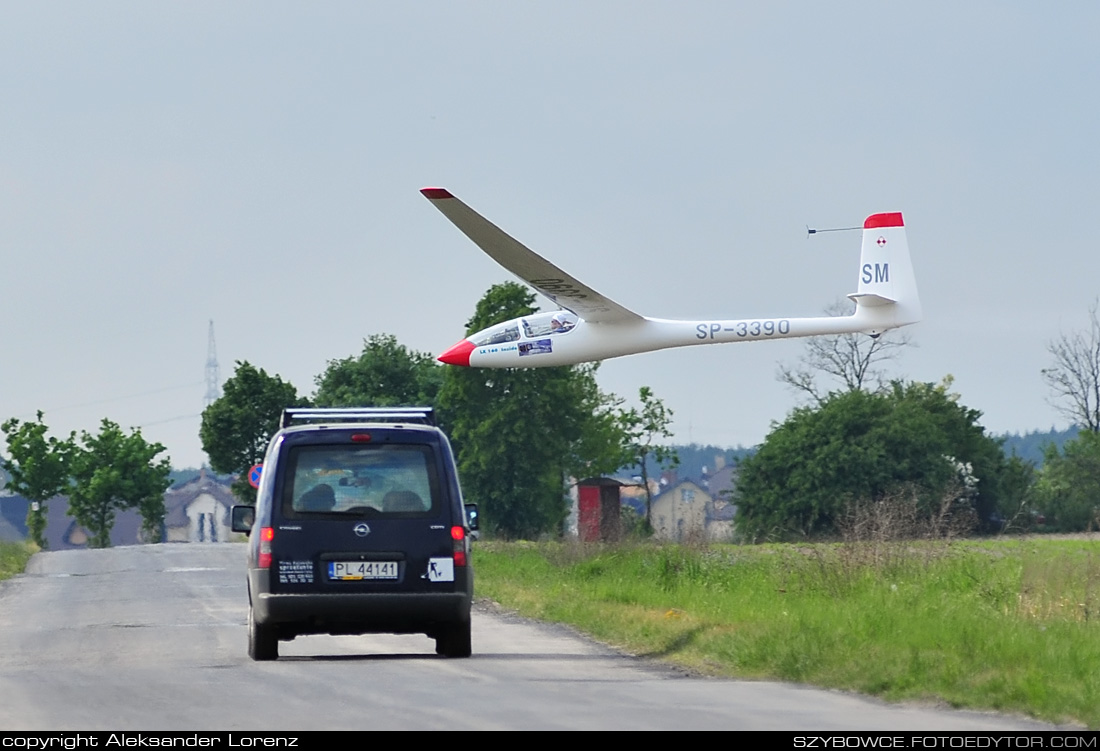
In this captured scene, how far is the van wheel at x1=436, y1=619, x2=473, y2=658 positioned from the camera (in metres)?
14.6

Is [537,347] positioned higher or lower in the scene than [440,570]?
higher

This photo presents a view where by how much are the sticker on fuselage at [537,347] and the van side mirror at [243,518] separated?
21256mm

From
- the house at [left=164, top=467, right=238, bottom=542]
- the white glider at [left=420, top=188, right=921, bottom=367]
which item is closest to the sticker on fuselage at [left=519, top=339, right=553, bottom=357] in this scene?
the white glider at [left=420, top=188, right=921, bottom=367]

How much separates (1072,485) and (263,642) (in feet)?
221

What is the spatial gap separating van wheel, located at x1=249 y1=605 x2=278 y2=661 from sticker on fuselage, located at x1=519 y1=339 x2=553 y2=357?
2211cm

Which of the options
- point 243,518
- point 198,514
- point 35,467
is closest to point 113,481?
point 35,467

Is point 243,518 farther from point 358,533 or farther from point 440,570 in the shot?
point 440,570

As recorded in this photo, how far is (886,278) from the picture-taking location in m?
40.7

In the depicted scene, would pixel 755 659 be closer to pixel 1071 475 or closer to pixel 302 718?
pixel 302 718

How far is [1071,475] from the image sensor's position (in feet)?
254

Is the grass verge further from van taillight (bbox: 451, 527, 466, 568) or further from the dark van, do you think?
van taillight (bbox: 451, 527, 466, 568)

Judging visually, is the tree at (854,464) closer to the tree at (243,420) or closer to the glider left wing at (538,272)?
the tree at (243,420)
